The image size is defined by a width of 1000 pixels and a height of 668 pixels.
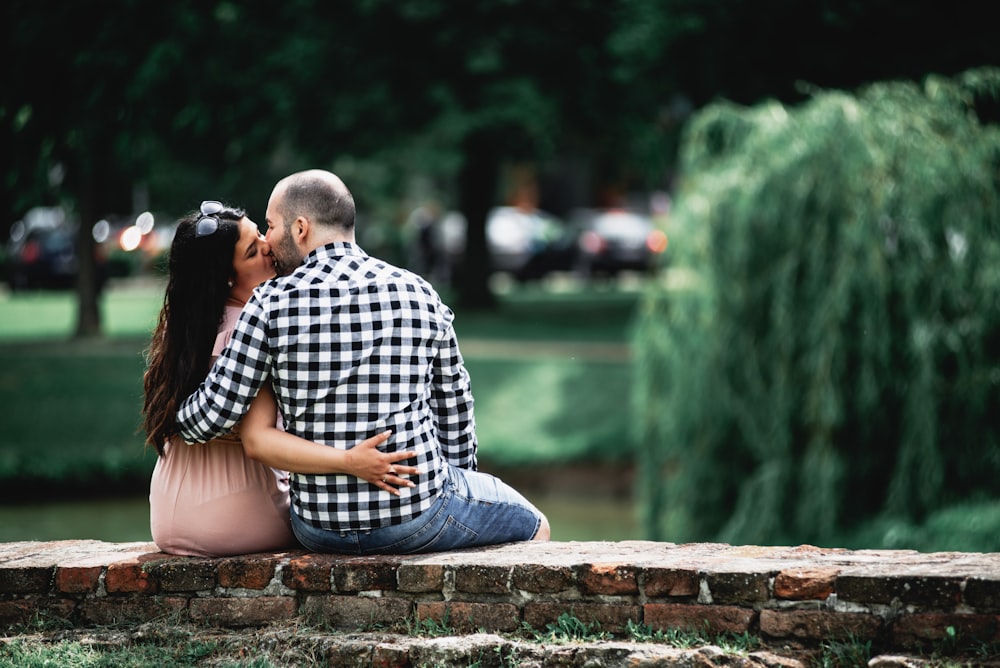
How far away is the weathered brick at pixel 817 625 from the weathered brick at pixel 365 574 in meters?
1.03

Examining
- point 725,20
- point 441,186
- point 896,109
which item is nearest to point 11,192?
point 896,109

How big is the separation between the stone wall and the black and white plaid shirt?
22 cm

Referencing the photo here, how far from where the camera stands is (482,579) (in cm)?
369

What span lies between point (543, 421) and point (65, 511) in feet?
16.5

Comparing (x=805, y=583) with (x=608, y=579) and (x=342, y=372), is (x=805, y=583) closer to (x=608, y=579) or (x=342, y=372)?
(x=608, y=579)

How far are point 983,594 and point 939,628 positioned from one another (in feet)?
0.45

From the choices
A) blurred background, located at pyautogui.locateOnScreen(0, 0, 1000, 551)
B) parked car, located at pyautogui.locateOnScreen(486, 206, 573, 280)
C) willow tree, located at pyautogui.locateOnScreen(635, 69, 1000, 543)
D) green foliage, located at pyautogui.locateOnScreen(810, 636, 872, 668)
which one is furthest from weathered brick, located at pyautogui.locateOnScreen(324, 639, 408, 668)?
parked car, located at pyautogui.locateOnScreen(486, 206, 573, 280)

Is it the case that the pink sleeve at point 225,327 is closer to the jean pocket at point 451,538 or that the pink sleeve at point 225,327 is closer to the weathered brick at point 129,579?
the weathered brick at point 129,579

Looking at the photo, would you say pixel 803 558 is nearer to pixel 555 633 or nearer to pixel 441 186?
pixel 555 633

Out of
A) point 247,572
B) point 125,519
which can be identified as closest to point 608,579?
point 247,572

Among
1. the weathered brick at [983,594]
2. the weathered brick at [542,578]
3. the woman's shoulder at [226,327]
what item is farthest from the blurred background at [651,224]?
the weathered brick at [983,594]

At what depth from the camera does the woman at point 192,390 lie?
3.92 m

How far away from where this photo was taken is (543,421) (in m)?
14.4

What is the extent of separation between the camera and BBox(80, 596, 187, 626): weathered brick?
154 inches
